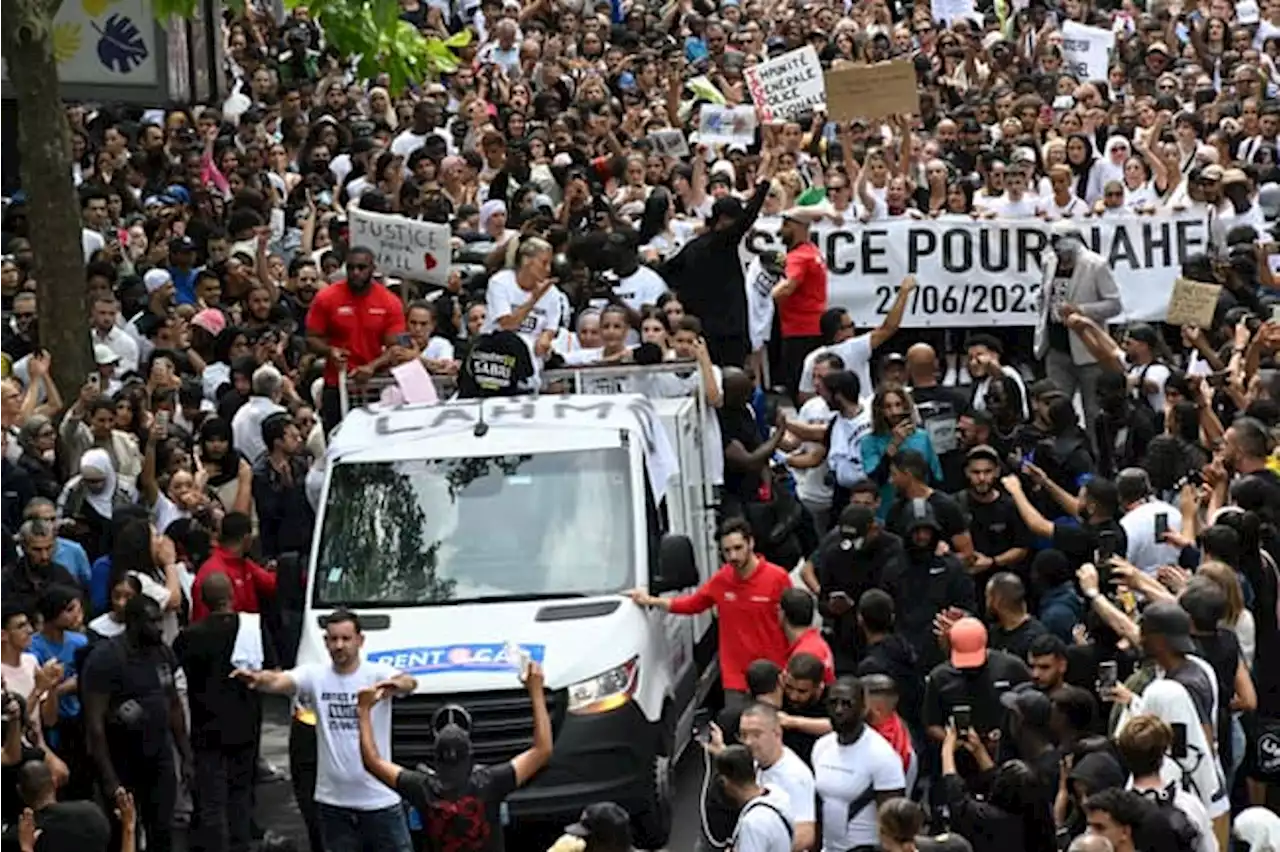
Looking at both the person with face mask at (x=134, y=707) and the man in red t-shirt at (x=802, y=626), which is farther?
the person with face mask at (x=134, y=707)

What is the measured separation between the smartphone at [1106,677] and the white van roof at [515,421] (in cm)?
309

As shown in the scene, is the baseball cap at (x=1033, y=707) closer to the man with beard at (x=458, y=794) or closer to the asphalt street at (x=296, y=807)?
the man with beard at (x=458, y=794)

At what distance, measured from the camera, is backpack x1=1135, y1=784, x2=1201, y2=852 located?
1146 centimetres

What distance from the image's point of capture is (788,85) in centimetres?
2578

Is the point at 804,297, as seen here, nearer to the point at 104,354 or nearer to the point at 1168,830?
the point at 104,354

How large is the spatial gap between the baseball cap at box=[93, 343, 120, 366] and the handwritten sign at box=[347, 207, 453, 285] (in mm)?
1846

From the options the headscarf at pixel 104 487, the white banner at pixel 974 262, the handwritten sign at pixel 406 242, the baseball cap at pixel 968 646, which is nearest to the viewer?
the baseball cap at pixel 968 646

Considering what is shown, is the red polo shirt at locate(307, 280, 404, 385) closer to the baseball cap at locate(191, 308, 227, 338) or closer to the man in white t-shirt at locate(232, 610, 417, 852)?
the baseball cap at locate(191, 308, 227, 338)

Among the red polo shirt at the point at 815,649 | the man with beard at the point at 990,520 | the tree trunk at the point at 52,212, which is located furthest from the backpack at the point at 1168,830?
the tree trunk at the point at 52,212

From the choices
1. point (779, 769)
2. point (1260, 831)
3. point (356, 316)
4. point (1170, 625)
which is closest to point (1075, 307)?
point (356, 316)

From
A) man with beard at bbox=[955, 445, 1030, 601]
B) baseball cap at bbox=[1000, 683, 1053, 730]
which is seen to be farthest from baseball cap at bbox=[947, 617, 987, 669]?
man with beard at bbox=[955, 445, 1030, 601]

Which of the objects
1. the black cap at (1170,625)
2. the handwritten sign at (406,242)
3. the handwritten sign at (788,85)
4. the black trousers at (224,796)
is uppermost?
the handwritten sign at (788,85)

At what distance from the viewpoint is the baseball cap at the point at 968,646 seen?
13789 mm

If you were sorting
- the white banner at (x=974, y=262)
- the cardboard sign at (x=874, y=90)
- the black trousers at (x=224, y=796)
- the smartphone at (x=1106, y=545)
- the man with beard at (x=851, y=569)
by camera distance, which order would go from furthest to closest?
the cardboard sign at (x=874, y=90) → the white banner at (x=974, y=262) → the man with beard at (x=851, y=569) → the smartphone at (x=1106, y=545) → the black trousers at (x=224, y=796)
